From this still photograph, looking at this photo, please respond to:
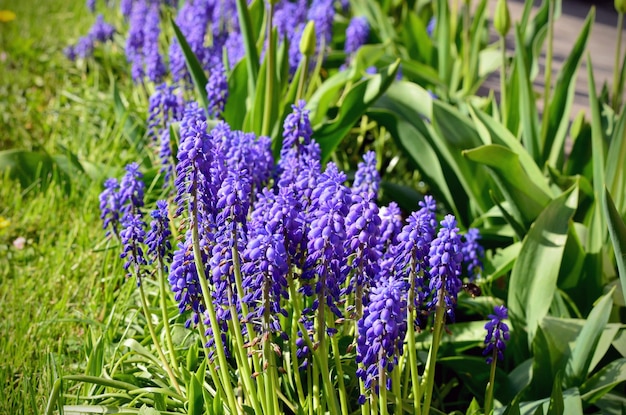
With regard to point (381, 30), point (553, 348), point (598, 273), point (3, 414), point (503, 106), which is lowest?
point (3, 414)

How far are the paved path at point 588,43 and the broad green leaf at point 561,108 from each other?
1402 mm

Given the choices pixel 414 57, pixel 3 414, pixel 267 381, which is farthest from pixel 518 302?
pixel 414 57

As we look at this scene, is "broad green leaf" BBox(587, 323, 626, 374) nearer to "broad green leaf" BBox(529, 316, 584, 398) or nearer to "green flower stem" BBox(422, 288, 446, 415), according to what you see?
"broad green leaf" BBox(529, 316, 584, 398)

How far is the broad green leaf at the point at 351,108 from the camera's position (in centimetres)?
293

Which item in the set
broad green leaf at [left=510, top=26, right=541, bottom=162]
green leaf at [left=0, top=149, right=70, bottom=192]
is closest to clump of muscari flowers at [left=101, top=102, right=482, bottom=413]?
broad green leaf at [left=510, top=26, right=541, bottom=162]

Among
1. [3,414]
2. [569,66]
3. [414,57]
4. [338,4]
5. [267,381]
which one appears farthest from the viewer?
[338,4]

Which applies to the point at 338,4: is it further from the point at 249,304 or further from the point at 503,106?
the point at 249,304

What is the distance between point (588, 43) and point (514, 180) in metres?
3.90

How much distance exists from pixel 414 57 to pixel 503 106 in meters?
1.43

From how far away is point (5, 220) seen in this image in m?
3.14

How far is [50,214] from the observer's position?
3174mm

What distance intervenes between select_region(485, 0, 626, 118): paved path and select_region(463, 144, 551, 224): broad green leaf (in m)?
2.09

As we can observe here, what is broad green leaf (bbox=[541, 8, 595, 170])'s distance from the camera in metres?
3.08

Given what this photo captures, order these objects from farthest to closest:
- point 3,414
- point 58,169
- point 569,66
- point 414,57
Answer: point 414,57 < point 58,169 < point 569,66 < point 3,414
